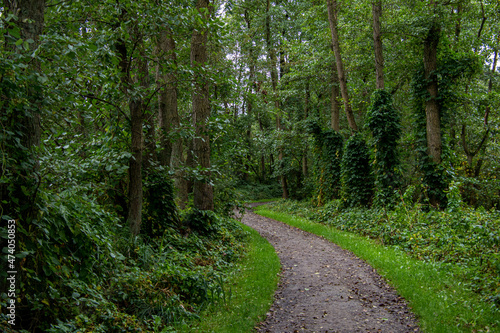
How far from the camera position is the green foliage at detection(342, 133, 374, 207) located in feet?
50.6

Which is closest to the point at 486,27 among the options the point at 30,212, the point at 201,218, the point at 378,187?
the point at 378,187

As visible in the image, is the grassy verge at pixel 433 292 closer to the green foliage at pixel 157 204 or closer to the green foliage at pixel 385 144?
the green foliage at pixel 385 144

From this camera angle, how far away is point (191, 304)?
5.82m

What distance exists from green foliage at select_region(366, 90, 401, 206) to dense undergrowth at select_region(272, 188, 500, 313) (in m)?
0.97

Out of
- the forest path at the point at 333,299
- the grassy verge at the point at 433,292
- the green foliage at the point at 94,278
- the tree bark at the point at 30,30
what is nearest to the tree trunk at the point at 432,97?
the grassy verge at the point at 433,292

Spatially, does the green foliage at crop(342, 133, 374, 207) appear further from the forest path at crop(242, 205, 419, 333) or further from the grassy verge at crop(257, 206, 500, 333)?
the forest path at crop(242, 205, 419, 333)

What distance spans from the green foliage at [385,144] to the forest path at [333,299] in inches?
174

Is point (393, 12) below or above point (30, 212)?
above

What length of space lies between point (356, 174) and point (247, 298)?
11.0 meters

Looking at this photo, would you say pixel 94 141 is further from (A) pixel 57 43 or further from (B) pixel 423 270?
(B) pixel 423 270

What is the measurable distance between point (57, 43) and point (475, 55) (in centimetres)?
1401

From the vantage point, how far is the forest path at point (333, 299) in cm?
552

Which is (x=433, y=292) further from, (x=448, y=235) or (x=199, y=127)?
(x=199, y=127)

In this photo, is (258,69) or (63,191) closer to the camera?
(63,191)
